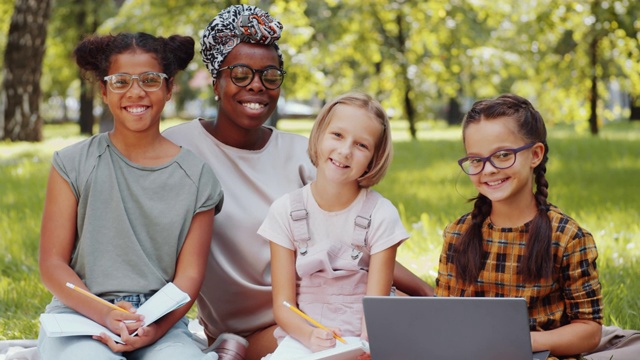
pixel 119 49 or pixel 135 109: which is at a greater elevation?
pixel 119 49

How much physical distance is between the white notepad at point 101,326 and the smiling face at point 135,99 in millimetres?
609

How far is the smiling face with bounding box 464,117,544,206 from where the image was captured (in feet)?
9.55

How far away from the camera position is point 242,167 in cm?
362

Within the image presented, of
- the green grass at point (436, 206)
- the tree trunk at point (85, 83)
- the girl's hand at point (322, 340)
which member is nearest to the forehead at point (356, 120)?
the girl's hand at point (322, 340)

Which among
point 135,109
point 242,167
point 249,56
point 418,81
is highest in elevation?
point 418,81

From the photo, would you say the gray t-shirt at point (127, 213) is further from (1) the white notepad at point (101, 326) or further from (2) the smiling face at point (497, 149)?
(2) the smiling face at point (497, 149)

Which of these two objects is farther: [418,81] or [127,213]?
[418,81]

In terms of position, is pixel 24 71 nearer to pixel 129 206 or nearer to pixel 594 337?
pixel 129 206

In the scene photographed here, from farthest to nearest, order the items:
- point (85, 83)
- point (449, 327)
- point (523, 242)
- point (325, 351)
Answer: point (85, 83) < point (523, 242) < point (325, 351) < point (449, 327)

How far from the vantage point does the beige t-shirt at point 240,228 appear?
11.7 feet

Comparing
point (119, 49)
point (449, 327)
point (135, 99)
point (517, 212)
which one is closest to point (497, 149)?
point (517, 212)

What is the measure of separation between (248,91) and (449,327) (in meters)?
1.40

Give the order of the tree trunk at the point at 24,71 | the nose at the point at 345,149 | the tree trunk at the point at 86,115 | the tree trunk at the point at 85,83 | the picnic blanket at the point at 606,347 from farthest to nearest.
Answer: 1. the tree trunk at the point at 86,115
2. the tree trunk at the point at 85,83
3. the tree trunk at the point at 24,71
4. the picnic blanket at the point at 606,347
5. the nose at the point at 345,149

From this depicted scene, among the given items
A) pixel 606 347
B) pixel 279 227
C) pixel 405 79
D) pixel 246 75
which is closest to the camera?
pixel 279 227
